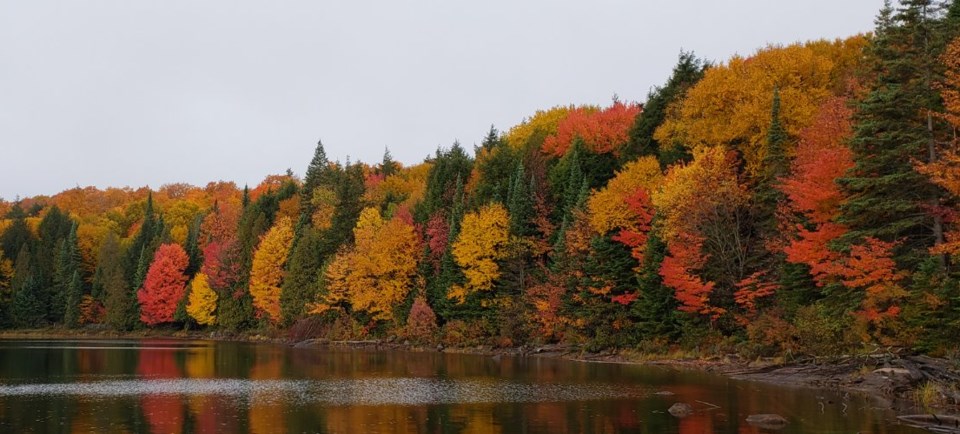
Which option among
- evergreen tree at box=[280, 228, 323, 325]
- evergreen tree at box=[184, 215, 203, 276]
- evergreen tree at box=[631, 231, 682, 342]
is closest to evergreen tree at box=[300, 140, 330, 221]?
evergreen tree at box=[280, 228, 323, 325]

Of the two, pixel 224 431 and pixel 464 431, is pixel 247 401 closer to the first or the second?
pixel 224 431

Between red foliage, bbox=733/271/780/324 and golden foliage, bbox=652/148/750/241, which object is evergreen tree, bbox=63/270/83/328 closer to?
golden foliage, bbox=652/148/750/241

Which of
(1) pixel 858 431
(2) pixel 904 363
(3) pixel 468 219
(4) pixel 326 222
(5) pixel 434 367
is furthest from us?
(4) pixel 326 222

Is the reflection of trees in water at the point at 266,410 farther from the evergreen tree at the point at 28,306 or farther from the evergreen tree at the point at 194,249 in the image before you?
the evergreen tree at the point at 28,306

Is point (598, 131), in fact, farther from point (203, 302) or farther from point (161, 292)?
point (161, 292)

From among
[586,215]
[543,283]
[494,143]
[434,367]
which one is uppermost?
[494,143]

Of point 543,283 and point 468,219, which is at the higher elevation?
point 468,219

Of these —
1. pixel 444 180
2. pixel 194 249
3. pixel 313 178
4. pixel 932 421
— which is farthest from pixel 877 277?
pixel 194 249

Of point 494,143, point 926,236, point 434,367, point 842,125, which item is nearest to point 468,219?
point 434,367

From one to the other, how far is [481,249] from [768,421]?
5209 cm

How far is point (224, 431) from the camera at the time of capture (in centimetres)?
2900

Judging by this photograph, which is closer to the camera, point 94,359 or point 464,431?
point 464,431

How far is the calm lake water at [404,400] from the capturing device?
98.9 feet

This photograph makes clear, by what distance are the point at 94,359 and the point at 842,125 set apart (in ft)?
205
